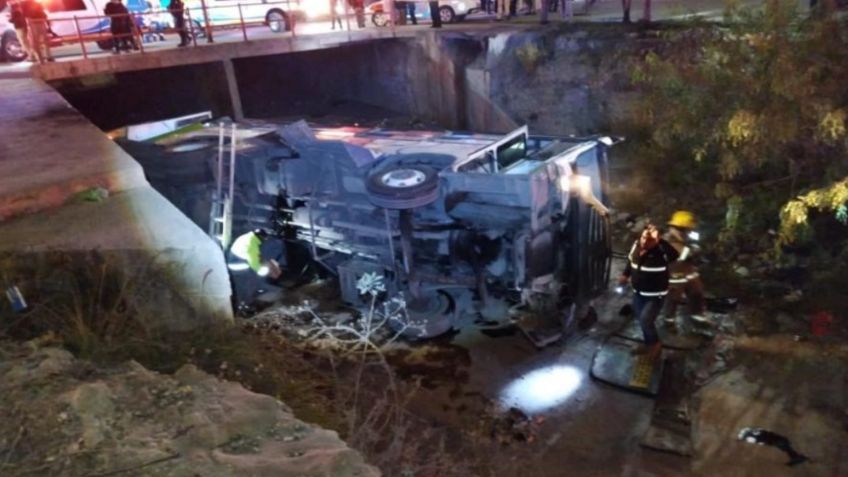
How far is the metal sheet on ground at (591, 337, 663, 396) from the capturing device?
214 inches

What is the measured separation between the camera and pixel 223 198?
296 inches

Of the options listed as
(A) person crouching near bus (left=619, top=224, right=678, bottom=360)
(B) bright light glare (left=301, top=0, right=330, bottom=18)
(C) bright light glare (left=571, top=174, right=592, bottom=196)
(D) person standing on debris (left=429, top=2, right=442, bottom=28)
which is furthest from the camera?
(B) bright light glare (left=301, top=0, right=330, bottom=18)

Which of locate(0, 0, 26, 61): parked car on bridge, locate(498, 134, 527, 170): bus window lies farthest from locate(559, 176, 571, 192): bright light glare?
locate(0, 0, 26, 61): parked car on bridge

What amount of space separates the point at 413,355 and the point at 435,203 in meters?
1.52

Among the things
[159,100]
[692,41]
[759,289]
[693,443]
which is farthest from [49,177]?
[159,100]

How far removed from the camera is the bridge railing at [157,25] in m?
11.4

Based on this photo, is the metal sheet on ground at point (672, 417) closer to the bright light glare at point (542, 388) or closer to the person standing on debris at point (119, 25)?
the bright light glare at point (542, 388)

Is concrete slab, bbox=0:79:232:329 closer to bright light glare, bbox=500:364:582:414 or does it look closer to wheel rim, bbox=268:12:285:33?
bright light glare, bbox=500:364:582:414

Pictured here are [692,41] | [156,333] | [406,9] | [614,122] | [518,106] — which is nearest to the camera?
[156,333]

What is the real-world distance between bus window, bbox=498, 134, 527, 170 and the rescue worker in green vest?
9.79 ft

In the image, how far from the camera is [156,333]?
130 inches

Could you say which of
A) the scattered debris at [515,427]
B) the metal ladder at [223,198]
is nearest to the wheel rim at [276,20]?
the metal ladder at [223,198]

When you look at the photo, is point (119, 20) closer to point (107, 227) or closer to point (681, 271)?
point (107, 227)

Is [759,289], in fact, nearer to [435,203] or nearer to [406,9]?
[435,203]
